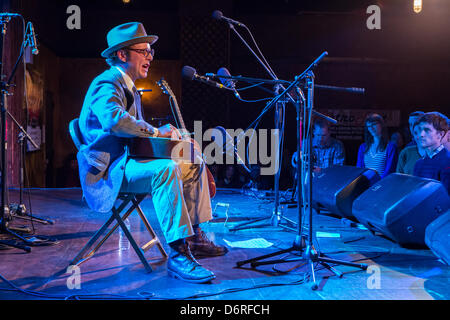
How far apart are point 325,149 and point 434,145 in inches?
85.6

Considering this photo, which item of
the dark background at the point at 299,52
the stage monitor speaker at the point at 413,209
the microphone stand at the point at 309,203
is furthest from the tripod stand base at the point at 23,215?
the dark background at the point at 299,52

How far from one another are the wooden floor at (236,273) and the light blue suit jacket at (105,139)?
47 centimetres

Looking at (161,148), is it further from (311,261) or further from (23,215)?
(23,215)

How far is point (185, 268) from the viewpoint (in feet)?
8.00

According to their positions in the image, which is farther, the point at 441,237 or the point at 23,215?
the point at 23,215

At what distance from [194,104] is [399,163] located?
5424mm

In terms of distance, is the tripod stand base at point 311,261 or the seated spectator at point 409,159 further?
the seated spectator at point 409,159

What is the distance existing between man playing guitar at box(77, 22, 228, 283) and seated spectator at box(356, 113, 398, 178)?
2748mm

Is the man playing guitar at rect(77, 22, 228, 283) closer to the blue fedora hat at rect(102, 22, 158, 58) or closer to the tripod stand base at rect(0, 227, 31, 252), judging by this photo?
the blue fedora hat at rect(102, 22, 158, 58)

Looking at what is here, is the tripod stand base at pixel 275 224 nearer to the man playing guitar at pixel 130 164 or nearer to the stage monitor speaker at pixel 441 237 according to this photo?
the man playing guitar at pixel 130 164

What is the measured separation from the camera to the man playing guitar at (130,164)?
2471mm

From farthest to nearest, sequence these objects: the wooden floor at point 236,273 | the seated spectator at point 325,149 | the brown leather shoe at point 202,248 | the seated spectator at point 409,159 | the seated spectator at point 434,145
Result: the seated spectator at point 325,149, the seated spectator at point 409,159, the seated spectator at point 434,145, the brown leather shoe at point 202,248, the wooden floor at point 236,273

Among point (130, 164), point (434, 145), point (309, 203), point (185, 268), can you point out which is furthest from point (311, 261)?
point (434, 145)

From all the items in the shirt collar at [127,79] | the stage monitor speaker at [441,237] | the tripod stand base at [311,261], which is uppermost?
the shirt collar at [127,79]
